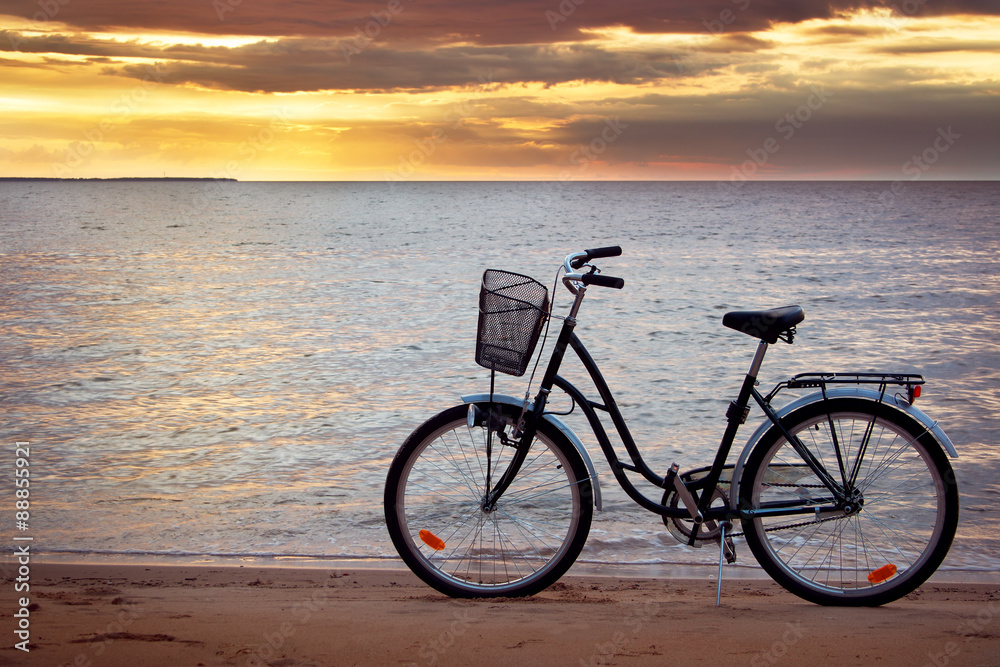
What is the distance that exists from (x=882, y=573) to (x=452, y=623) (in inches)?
70.8

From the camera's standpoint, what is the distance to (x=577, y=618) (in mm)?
3057

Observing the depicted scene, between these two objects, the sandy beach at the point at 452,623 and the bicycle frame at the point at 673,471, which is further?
the bicycle frame at the point at 673,471

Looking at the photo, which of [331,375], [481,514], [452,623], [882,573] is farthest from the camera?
[331,375]

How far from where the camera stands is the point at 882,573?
3.24 m

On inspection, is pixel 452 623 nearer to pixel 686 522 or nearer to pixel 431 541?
pixel 431 541

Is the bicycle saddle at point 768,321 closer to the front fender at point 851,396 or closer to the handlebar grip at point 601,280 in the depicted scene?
the front fender at point 851,396

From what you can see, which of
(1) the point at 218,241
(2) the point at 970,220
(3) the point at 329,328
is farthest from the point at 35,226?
(2) the point at 970,220

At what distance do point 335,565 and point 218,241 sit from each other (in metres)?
33.1

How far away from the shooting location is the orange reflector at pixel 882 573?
10.6ft

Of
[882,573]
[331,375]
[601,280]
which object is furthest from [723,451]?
[331,375]

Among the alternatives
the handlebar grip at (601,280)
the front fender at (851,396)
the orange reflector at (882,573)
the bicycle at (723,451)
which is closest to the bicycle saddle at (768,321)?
the bicycle at (723,451)

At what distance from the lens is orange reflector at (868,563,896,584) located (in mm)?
3236

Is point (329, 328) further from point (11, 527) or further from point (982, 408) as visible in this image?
point (982, 408)

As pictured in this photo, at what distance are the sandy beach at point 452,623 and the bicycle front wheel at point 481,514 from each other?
15cm
